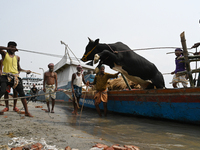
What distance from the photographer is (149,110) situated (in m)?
4.47

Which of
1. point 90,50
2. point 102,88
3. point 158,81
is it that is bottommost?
point 102,88

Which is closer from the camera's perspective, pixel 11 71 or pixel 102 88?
pixel 11 71

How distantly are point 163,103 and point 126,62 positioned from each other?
150 cm

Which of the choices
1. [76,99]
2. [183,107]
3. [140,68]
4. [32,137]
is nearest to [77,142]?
[32,137]

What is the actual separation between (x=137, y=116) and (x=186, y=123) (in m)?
1.59

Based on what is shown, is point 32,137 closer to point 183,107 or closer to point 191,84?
point 183,107

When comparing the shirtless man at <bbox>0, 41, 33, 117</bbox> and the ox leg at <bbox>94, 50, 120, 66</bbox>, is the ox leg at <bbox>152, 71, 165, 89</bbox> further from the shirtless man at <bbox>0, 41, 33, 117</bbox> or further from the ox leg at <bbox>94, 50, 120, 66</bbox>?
the shirtless man at <bbox>0, 41, 33, 117</bbox>

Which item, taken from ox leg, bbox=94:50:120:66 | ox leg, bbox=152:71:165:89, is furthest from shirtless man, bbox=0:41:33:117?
ox leg, bbox=152:71:165:89

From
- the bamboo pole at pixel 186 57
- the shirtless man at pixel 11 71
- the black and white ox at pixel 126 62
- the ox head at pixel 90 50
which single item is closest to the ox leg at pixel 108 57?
the black and white ox at pixel 126 62

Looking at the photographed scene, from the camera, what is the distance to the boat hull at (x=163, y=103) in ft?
11.4

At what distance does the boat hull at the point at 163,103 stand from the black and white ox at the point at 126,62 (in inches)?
23.6

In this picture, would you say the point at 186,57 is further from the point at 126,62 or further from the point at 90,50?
the point at 90,50

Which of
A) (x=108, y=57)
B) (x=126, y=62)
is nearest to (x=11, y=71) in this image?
(x=108, y=57)

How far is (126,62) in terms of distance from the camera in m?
4.77
